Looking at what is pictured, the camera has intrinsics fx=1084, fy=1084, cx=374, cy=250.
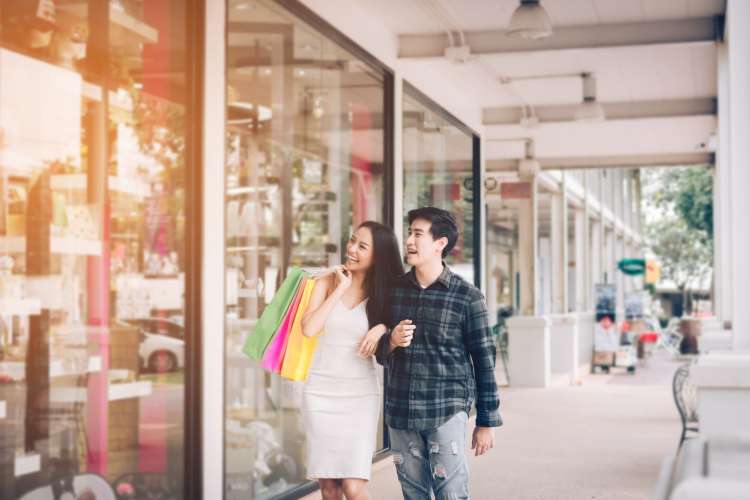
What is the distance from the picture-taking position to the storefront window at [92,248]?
4.52 meters

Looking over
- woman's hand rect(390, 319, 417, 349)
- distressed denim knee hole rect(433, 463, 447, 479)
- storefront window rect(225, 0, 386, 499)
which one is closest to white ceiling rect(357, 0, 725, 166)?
storefront window rect(225, 0, 386, 499)

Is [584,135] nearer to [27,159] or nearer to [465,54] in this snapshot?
[465,54]

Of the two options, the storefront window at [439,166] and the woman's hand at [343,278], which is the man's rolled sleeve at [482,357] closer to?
the woman's hand at [343,278]

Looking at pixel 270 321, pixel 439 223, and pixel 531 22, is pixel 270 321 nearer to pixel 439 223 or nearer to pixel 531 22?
pixel 439 223

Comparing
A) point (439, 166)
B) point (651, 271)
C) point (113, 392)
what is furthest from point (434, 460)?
point (651, 271)

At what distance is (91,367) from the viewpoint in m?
5.03

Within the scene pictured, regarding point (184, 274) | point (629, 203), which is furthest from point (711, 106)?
point (629, 203)

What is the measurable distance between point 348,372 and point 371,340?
8.2 inches

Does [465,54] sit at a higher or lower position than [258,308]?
higher

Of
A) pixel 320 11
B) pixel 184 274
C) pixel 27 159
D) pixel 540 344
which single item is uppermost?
pixel 320 11

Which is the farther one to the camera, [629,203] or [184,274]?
[629,203]

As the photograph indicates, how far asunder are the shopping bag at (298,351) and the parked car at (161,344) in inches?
37.8

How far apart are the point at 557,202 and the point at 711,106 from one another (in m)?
9.77

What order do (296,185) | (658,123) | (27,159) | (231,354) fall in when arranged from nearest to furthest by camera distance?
1. (27,159)
2. (231,354)
3. (296,185)
4. (658,123)
